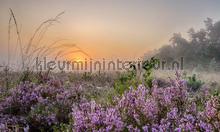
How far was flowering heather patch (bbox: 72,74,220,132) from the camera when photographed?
3266 millimetres

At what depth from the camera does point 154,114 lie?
12.1 feet

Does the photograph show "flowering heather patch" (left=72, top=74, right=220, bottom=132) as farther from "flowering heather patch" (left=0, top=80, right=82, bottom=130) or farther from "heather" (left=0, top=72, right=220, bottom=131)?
"flowering heather patch" (left=0, top=80, right=82, bottom=130)

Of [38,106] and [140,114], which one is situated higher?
[140,114]

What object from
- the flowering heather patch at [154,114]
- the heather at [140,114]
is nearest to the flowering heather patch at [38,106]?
the heather at [140,114]

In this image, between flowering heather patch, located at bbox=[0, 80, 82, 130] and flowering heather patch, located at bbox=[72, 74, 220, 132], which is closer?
flowering heather patch, located at bbox=[72, 74, 220, 132]

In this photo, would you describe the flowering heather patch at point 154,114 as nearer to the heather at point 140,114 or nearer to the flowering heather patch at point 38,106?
the heather at point 140,114

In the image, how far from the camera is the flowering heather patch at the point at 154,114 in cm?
327

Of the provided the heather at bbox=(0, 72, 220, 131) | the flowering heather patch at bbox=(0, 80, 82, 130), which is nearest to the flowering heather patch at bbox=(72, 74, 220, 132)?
the heather at bbox=(0, 72, 220, 131)

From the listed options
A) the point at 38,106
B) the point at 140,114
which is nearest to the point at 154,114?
the point at 140,114

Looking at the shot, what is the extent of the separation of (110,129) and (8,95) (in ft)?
11.1

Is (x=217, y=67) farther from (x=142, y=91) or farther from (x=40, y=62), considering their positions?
(x=142, y=91)

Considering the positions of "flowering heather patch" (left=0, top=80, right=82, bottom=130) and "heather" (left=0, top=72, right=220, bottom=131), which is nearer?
"heather" (left=0, top=72, right=220, bottom=131)

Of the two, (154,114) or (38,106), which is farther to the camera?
(38,106)

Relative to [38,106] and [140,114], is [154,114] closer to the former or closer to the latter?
[140,114]
